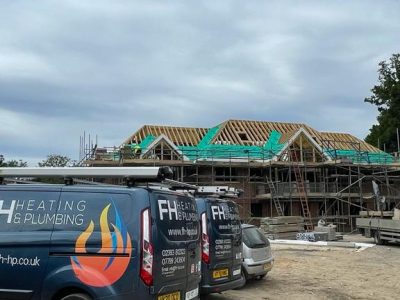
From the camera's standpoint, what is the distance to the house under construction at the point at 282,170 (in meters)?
35.6

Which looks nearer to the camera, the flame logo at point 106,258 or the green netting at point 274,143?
the flame logo at point 106,258

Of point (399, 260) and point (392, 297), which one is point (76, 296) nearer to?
point (392, 297)

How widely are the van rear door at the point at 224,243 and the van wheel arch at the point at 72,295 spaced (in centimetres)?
310

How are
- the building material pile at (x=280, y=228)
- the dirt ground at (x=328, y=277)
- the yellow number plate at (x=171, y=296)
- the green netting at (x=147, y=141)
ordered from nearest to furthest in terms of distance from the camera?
the yellow number plate at (x=171, y=296) → the dirt ground at (x=328, y=277) → the building material pile at (x=280, y=228) → the green netting at (x=147, y=141)

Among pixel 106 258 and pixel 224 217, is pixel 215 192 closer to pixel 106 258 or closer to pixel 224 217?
pixel 224 217

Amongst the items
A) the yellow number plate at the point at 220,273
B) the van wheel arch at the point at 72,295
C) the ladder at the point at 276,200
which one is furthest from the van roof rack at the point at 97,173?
the ladder at the point at 276,200

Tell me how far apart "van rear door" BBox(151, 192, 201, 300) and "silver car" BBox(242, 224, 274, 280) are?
406 cm

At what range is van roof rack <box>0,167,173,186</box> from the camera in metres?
6.13

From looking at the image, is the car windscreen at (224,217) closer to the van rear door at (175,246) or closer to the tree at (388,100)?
the van rear door at (175,246)

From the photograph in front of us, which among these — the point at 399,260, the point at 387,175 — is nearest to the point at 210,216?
the point at 399,260

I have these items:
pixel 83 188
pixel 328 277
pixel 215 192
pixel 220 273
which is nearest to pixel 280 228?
pixel 328 277

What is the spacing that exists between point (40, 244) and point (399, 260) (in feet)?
49.1

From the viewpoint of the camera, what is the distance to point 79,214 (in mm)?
6129

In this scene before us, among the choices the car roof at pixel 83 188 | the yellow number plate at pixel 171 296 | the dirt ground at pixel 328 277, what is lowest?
the dirt ground at pixel 328 277
